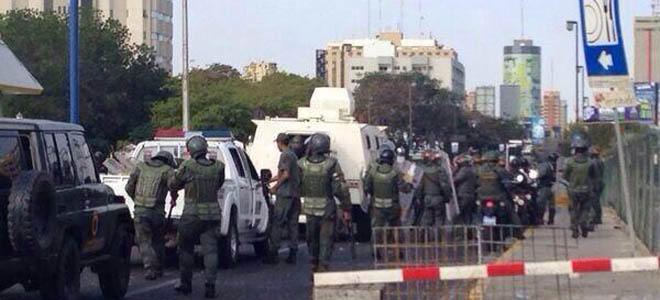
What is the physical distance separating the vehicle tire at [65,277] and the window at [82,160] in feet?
2.77

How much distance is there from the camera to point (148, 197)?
16.9m

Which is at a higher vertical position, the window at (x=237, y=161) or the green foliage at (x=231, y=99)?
the green foliage at (x=231, y=99)

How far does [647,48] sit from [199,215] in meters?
26.6

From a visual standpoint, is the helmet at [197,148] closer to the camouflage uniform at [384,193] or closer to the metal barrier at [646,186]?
the camouflage uniform at [384,193]

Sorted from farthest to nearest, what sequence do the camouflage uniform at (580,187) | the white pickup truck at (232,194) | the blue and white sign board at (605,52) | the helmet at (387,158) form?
the camouflage uniform at (580,187), the helmet at (387,158), the white pickup truck at (232,194), the blue and white sign board at (605,52)

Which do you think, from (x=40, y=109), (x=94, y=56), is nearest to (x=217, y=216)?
(x=40, y=109)

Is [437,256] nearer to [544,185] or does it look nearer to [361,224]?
[361,224]

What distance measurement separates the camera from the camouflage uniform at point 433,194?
22.8 meters

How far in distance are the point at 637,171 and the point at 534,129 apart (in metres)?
82.4

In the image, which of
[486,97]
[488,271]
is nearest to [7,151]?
[488,271]

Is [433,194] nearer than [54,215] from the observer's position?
No

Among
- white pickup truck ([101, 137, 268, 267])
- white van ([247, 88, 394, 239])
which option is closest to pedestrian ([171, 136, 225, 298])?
white pickup truck ([101, 137, 268, 267])

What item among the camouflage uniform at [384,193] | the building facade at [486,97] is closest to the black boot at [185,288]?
the camouflage uniform at [384,193]

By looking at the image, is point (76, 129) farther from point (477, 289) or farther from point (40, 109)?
point (40, 109)
